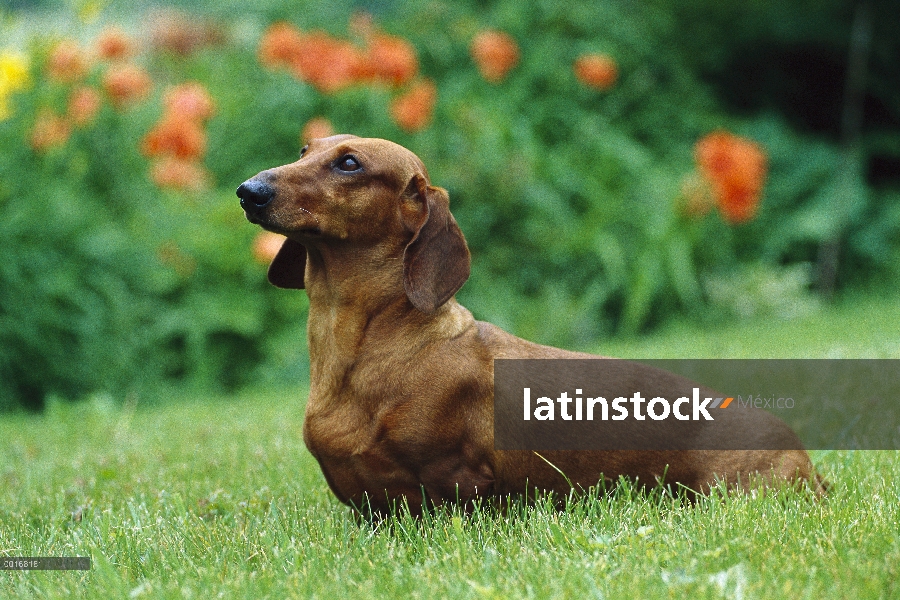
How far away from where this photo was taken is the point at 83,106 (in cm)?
589

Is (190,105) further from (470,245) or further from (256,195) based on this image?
(256,195)

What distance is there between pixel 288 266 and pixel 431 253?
1.78 ft

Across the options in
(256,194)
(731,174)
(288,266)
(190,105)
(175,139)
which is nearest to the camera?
(256,194)

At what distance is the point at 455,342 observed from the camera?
2.53 m

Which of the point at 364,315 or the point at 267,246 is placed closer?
the point at 364,315

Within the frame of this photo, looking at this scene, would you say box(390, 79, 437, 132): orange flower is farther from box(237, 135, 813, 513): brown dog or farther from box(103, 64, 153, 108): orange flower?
box(237, 135, 813, 513): brown dog

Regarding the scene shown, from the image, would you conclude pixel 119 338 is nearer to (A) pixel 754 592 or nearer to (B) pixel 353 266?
(B) pixel 353 266

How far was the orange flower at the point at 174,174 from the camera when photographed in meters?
6.20

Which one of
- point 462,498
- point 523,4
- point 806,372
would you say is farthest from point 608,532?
point 523,4

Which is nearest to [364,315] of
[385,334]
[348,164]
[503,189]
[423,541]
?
[385,334]

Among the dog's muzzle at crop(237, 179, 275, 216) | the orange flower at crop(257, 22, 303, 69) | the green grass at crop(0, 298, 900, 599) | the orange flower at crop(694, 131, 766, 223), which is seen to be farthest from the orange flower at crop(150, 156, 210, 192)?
the dog's muzzle at crop(237, 179, 275, 216)

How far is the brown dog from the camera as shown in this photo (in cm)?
238

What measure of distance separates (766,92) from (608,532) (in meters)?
8.62

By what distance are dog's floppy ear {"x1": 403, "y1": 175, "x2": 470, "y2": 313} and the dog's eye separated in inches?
5.9
